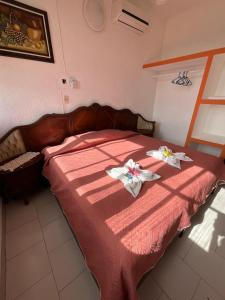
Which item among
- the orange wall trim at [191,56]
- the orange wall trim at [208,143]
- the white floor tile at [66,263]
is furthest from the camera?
the orange wall trim at [208,143]

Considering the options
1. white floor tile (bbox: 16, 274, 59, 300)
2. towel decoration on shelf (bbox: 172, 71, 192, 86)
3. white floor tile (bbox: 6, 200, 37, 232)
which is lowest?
white floor tile (bbox: 16, 274, 59, 300)

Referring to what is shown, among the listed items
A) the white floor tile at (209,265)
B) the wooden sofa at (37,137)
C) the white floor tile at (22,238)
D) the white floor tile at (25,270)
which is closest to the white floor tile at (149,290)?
the white floor tile at (209,265)

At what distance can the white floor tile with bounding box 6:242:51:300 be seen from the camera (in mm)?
1055

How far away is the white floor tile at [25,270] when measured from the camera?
3.46 ft

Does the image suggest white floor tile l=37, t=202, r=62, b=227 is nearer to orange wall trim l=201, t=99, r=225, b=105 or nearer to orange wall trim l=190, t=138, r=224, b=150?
orange wall trim l=190, t=138, r=224, b=150

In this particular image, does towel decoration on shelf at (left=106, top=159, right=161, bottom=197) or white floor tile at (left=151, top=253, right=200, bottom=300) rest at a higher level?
towel decoration on shelf at (left=106, top=159, right=161, bottom=197)

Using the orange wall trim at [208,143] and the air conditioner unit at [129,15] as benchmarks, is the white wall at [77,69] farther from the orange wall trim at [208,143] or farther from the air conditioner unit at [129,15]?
the orange wall trim at [208,143]

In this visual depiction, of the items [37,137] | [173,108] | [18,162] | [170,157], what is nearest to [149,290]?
[170,157]

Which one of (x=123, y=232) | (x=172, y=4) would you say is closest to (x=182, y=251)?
(x=123, y=232)

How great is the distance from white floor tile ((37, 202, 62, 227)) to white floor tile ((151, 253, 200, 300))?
3.71 feet

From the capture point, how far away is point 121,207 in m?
0.99

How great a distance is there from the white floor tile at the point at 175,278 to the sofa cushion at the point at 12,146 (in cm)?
192

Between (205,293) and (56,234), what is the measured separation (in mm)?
1317

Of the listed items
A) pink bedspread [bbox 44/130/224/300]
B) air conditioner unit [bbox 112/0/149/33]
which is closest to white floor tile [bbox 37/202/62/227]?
pink bedspread [bbox 44/130/224/300]
